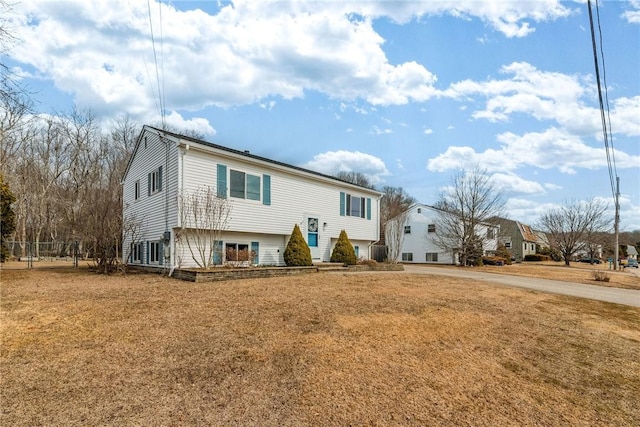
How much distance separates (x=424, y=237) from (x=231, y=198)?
84.2ft

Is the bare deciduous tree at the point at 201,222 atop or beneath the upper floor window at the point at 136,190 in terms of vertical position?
beneath

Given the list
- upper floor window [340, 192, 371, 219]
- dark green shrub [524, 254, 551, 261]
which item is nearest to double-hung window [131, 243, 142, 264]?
upper floor window [340, 192, 371, 219]

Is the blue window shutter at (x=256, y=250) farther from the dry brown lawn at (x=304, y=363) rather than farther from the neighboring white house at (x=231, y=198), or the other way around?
the dry brown lawn at (x=304, y=363)

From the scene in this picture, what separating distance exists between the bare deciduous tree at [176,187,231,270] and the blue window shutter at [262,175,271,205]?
7.83ft

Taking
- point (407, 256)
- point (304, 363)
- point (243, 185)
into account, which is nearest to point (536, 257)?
point (407, 256)

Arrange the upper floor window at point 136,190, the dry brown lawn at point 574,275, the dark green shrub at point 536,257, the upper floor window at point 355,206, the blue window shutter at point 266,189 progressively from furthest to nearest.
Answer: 1. the dark green shrub at point 536,257
2. the upper floor window at point 355,206
3. the dry brown lawn at point 574,275
4. the upper floor window at point 136,190
5. the blue window shutter at point 266,189

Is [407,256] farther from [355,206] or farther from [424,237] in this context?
[355,206]

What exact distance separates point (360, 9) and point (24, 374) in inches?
391

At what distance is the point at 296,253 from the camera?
16.6 meters

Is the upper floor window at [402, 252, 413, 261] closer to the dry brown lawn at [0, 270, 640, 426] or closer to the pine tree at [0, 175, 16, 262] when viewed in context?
the dry brown lawn at [0, 270, 640, 426]

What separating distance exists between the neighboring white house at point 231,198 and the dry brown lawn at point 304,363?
20.7 feet

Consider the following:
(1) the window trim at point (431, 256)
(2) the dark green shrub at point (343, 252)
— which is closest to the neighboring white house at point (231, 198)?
(2) the dark green shrub at point (343, 252)

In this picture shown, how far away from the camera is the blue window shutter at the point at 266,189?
1673 centimetres

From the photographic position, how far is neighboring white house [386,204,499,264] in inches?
1383
